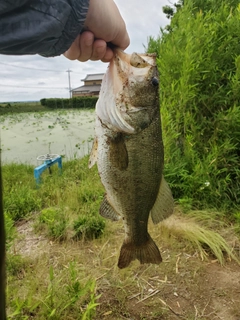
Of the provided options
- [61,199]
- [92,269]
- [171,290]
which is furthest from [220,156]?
[61,199]

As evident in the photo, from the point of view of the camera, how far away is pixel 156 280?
118 inches

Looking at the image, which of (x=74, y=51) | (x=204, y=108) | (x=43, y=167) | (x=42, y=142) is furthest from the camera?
(x=42, y=142)

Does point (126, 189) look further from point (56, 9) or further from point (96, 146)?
point (56, 9)

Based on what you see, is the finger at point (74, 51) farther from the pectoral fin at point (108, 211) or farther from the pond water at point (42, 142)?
the pond water at point (42, 142)

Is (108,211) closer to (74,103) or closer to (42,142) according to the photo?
(42,142)

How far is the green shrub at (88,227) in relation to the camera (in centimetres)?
363

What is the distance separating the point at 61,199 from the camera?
473cm

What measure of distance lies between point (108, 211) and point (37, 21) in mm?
1026

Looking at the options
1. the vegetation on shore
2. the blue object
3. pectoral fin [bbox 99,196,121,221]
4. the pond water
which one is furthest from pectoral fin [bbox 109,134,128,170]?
the pond water

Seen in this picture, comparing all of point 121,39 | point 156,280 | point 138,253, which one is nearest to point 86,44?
point 121,39

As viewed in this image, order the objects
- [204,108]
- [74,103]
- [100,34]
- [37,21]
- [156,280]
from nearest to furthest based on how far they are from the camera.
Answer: [37,21], [100,34], [156,280], [204,108], [74,103]

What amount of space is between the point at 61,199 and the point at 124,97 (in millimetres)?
3413

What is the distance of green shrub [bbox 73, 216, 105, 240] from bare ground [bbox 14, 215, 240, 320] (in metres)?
0.09

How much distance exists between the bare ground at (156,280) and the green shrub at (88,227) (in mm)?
94
